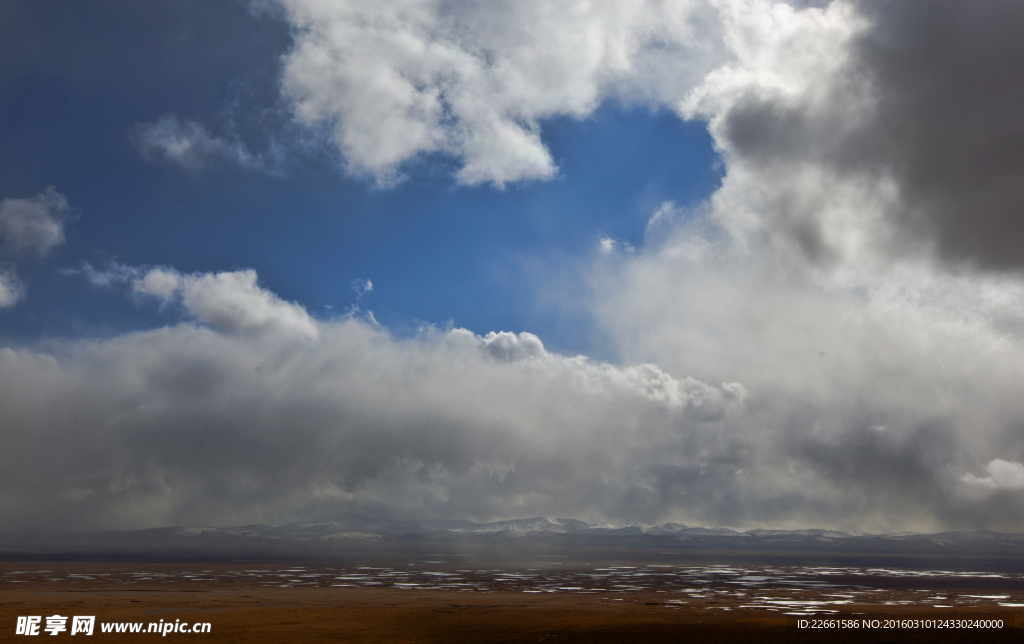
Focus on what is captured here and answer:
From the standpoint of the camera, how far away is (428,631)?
4900 cm

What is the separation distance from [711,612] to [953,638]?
20.7 metres

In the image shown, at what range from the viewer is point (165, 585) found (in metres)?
90.8

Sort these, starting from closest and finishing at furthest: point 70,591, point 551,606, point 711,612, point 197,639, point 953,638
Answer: point 197,639
point 953,638
point 711,612
point 551,606
point 70,591

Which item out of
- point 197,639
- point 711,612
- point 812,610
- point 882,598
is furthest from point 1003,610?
point 197,639

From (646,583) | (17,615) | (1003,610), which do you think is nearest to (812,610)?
(1003,610)

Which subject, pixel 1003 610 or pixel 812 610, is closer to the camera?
pixel 812 610

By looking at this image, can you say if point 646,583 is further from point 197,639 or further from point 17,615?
point 17,615

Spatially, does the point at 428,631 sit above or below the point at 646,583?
above

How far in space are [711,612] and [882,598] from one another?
35245 millimetres

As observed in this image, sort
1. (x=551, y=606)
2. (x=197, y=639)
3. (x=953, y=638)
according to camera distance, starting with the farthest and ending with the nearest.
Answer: (x=551, y=606), (x=953, y=638), (x=197, y=639)

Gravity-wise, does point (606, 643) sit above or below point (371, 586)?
above

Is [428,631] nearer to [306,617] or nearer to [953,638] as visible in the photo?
[306,617]

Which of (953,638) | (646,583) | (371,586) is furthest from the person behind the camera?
(646,583)

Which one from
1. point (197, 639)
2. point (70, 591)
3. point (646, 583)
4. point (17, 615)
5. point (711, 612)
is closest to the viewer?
point (197, 639)
